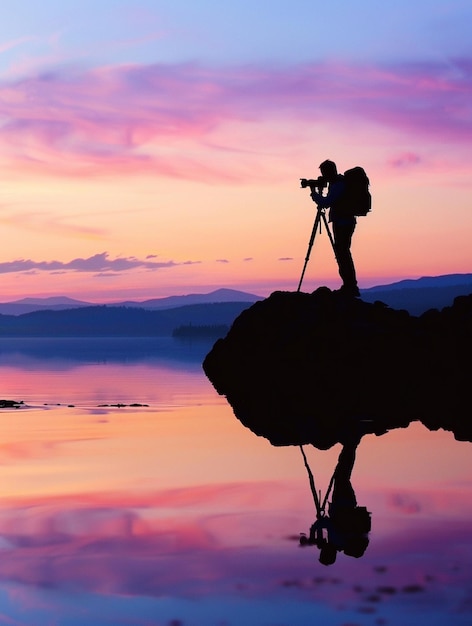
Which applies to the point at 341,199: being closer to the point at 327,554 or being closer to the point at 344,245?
the point at 344,245

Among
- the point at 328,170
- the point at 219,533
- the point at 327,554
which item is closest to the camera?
the point at 327,554

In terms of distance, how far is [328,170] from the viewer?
23.4 metres

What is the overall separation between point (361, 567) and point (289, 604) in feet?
3.78

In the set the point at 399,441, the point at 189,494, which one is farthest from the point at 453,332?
the point at 189,494

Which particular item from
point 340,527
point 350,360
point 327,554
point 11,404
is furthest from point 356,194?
point 327,554

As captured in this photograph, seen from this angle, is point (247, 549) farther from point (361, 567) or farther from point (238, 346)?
point (238, 346)

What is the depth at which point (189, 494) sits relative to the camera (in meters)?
11.6

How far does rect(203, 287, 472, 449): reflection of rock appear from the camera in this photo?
2172 centimetres

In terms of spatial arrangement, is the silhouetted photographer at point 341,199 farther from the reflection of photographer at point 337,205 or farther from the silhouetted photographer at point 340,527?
the silhouetted photographer at point 340,527

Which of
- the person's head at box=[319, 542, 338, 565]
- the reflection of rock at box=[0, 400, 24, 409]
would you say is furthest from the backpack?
the person's head at box=[319, 542, 338, 565]

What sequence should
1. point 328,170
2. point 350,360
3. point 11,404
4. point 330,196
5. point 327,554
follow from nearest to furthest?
1. point 327,554
2. point 330,196
3. point 328,170
4. point 350,360
5. point 11,404

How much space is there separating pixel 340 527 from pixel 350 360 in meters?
Answer: 15.1

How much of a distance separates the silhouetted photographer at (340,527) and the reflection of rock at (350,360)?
8.59m

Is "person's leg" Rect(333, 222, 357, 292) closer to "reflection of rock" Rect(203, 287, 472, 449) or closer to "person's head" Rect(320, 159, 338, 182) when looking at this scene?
"person's head" Rect(320, 159, 338, 182)
